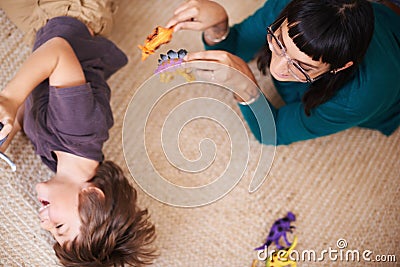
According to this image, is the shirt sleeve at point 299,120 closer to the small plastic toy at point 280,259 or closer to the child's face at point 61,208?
the small plastic toy at point 280,259

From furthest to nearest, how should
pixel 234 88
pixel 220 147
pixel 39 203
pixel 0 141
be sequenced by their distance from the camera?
1. pixel 220 147
2. pixel 39 203
3. pixel 234 88
4. pixel 0 141

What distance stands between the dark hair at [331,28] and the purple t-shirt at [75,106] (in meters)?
0.41

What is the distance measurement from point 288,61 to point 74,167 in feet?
1.54

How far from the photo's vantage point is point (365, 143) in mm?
1134

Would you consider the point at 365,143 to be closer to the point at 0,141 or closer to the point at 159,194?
the point at 159,194

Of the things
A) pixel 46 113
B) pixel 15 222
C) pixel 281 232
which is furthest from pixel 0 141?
pixel 281 232

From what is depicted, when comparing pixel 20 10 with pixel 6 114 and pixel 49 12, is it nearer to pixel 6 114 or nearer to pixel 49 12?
pixel 49 12

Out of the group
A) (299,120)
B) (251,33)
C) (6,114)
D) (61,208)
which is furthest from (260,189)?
(6,114)

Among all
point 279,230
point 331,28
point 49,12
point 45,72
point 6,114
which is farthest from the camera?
point 279,230

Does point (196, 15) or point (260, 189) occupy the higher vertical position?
point (196, 15)

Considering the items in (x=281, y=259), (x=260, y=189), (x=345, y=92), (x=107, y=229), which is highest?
(x=345, y=92)

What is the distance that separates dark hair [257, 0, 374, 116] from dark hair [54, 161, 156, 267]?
460mm

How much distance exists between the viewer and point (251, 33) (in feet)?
3.25

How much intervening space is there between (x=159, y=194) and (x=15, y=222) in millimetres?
315
